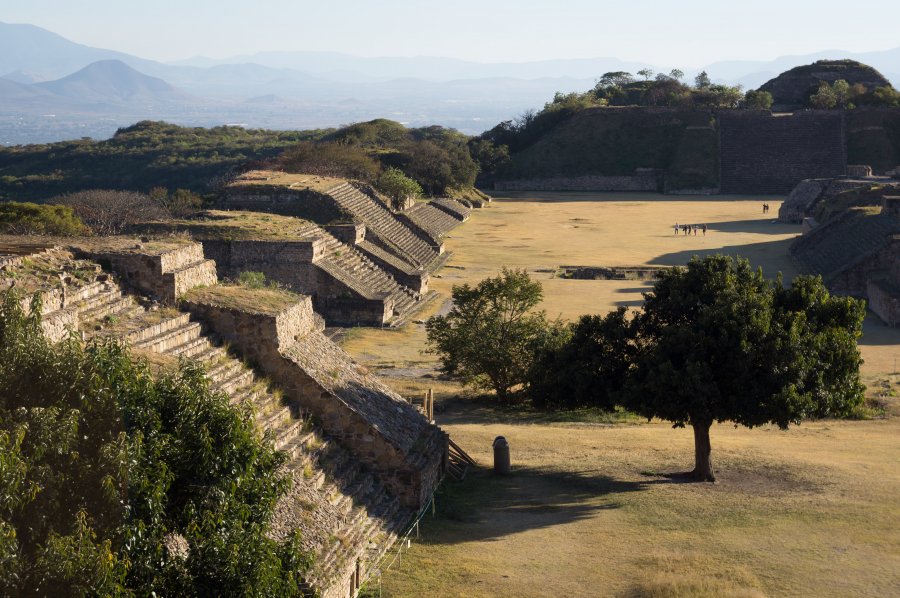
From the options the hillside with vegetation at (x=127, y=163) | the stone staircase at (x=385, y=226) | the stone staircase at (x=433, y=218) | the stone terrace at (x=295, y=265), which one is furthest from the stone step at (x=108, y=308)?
the hillside with vegetation at (x=127, y=163)

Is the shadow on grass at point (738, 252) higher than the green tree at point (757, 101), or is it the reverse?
the green tree at point (757, 101)

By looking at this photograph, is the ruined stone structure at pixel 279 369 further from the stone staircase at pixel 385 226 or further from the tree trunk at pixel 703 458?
the stone staircase at pixel 385 226

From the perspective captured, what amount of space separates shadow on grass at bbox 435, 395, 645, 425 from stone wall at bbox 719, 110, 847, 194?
207 ft

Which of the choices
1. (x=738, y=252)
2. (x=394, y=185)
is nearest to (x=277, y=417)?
(x=738, y=252)

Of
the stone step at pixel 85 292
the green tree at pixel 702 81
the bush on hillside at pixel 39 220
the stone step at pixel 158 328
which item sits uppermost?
the green tree at pixel 702 81

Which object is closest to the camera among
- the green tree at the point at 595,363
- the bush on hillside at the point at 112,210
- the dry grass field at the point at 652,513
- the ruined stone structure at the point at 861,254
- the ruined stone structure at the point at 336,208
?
the dry grass field at the point at 652,513

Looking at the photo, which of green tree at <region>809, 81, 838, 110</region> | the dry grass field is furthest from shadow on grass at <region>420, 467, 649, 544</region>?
green tree at <region>809, 81, 838, 110</region>

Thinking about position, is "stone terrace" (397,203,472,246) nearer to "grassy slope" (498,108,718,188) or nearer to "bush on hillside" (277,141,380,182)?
"bush on hillside" (277,141,380,182)

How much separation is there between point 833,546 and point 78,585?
9385 millimetres

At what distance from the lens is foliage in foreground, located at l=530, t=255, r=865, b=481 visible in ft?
52.1

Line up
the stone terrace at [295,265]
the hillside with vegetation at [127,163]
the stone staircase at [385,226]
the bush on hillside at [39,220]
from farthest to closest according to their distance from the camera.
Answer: the hillside with vegetation at [127,163]
the stone staircase at [385,226]
the stone terrace at [295,265]
the bush on hillside at [39,220]

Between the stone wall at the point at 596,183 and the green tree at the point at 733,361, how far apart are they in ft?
A: 225

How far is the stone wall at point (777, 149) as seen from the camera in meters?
82.6

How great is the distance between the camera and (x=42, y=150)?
92.8 meters
